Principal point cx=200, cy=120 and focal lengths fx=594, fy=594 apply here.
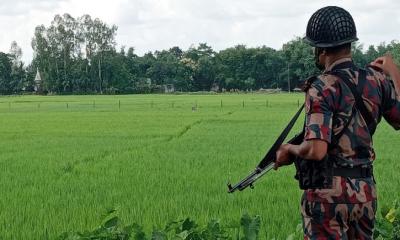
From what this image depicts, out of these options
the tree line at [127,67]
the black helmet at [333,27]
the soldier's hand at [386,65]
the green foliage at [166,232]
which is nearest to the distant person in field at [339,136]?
the black helmet at [333,27]

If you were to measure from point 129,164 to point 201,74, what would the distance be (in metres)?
71.8

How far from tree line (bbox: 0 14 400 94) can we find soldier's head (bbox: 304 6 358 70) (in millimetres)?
70603

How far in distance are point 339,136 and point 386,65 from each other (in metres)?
0.43

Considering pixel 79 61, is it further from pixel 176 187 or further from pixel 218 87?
pixel 176 187

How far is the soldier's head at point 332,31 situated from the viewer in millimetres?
2396

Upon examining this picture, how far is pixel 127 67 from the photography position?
81.7 meters

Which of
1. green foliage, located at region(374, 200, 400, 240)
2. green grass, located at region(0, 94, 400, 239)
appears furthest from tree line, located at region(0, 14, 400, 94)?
green foliage, located at region(374, 200, 400, 240)

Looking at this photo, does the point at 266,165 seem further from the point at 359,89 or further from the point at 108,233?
the point at 108,233

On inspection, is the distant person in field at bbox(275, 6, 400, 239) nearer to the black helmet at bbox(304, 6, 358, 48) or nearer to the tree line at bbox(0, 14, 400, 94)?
the black helmet at bbox(304, 6, 358, 48)

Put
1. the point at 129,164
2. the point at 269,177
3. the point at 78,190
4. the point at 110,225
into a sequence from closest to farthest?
the point at 110,225 < the point at 78,190 < the point at 269,177 < the point at 129,164

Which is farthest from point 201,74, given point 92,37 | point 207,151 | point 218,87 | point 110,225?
point 110,225

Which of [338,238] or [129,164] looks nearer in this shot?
[338,238]

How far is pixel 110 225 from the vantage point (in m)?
3.38

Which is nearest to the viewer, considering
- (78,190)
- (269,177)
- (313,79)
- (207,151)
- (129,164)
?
(313,79)
